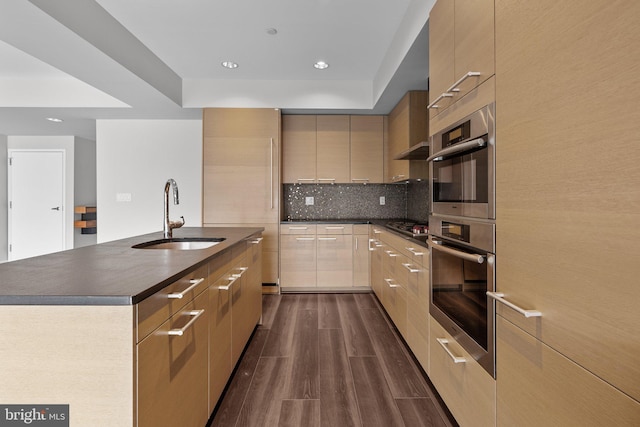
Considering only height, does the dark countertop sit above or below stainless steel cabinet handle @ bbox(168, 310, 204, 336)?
above

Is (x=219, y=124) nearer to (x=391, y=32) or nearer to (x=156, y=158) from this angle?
(x=156, y=158)

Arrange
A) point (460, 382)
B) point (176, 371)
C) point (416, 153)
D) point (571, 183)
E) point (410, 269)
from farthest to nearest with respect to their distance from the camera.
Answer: point (416, 153), point (410, 269), point (460, 382), point (176, 371), point (571, 183)

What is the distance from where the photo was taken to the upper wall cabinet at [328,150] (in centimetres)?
422

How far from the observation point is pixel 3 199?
5875 mm

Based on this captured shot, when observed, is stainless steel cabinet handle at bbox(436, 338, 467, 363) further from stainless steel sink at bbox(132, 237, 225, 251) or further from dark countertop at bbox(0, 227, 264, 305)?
stainless steel sink at bbox(132, 237, 225, 251)

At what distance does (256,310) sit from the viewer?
273cm

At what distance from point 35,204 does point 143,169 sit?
2958 mm

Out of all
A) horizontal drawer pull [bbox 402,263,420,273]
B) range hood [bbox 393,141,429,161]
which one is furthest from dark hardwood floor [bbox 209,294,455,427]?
range hood [bbox 393,141,429,161]

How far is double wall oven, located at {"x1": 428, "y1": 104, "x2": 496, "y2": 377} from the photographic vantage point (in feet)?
4.09

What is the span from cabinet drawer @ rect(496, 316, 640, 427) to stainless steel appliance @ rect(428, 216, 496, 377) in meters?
0.10

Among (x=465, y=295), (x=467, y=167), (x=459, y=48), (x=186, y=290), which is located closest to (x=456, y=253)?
(x=465, y=295)

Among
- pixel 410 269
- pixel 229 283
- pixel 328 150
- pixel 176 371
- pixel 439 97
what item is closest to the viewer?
pixel 176 371

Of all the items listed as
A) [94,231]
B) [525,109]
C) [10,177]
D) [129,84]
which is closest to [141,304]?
[525,109]

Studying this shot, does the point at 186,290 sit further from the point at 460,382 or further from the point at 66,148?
the point at 66,148
